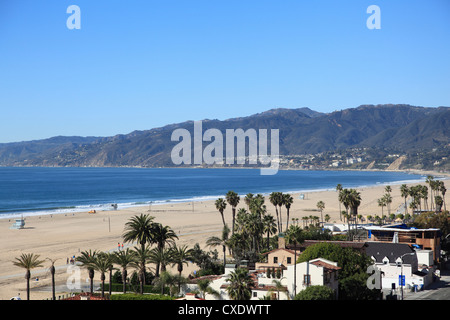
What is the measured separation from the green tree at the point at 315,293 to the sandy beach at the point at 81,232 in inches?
823

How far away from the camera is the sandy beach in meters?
47.9

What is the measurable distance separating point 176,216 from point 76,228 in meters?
22.7

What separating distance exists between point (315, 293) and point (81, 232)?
5663 cm

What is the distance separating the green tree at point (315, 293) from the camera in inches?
1158

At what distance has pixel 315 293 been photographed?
1172 inches

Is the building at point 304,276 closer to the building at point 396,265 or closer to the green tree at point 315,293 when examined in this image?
the green tree at point 315,293

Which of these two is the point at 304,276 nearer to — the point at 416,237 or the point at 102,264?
the point at 102,264

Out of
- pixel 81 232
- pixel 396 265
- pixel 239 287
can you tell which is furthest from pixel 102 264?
pixel 81 232

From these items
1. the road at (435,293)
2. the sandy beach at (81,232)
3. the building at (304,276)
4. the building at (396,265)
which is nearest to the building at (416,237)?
the building at (396,265)

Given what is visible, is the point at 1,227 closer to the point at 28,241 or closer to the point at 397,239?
the point at 28,241

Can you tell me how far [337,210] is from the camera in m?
111
